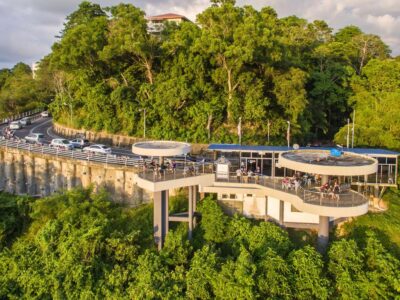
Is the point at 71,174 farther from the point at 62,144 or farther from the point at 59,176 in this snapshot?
the point at 62,144

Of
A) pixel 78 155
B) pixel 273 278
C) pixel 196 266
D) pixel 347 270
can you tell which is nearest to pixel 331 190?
pixel 347 270

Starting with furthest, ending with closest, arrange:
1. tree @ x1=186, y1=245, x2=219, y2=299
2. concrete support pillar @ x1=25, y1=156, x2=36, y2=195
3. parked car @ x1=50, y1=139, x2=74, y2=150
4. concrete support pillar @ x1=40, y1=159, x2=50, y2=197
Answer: parked car @ x1=50, y1=139, x2=74, y2=150 < concrete support pillar @ x1=25, y1=156, x2=36, y2=195 < concrete support pillar @ x1=40, y1=159, x2=50, y2=197 < tree @ x1=186, y1=245, x2=219, y2=299

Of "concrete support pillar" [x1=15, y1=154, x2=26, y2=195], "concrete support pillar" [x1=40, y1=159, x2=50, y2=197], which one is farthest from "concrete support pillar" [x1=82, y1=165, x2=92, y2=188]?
"concrete support pillar" [x1=15, y1=154, x2=26, y2=195]

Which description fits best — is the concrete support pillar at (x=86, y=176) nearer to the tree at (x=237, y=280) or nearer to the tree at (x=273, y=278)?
the tree at (x=237, y=280)

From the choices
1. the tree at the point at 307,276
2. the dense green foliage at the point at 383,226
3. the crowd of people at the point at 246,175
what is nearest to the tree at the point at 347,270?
the tree at the point at 307,276

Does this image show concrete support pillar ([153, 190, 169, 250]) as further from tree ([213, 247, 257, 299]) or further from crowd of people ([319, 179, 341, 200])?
crowd of people ([319, 179, 341, 200])

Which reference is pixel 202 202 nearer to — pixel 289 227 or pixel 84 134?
pixel 289 227
